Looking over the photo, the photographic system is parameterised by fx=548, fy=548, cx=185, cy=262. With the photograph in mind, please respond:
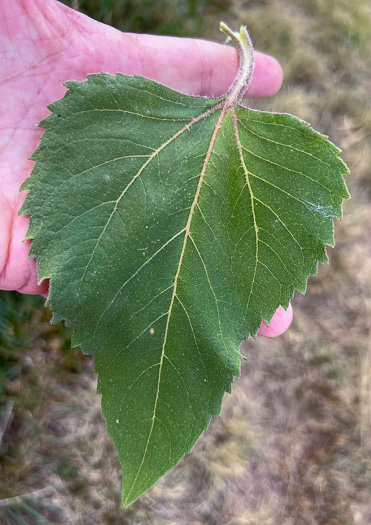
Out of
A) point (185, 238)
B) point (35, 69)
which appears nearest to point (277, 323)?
point (185, 238)

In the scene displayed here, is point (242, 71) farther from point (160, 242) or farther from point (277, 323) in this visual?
point (277, 323)

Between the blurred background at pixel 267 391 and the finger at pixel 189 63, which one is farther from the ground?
the finger at pixel 189 63

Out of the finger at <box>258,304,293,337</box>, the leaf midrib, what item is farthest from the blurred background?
the leaf midrib

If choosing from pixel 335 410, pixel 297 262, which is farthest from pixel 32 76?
pixel 335 410

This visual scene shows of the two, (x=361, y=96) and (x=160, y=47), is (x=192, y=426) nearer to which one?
(x=160, y=47)

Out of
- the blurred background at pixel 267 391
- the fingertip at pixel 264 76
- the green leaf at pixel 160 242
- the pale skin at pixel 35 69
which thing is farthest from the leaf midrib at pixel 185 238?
the blurred background at pixel 267 391

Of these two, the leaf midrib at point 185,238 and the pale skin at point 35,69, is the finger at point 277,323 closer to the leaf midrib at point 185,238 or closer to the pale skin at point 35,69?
the pale skin at point 35,69
